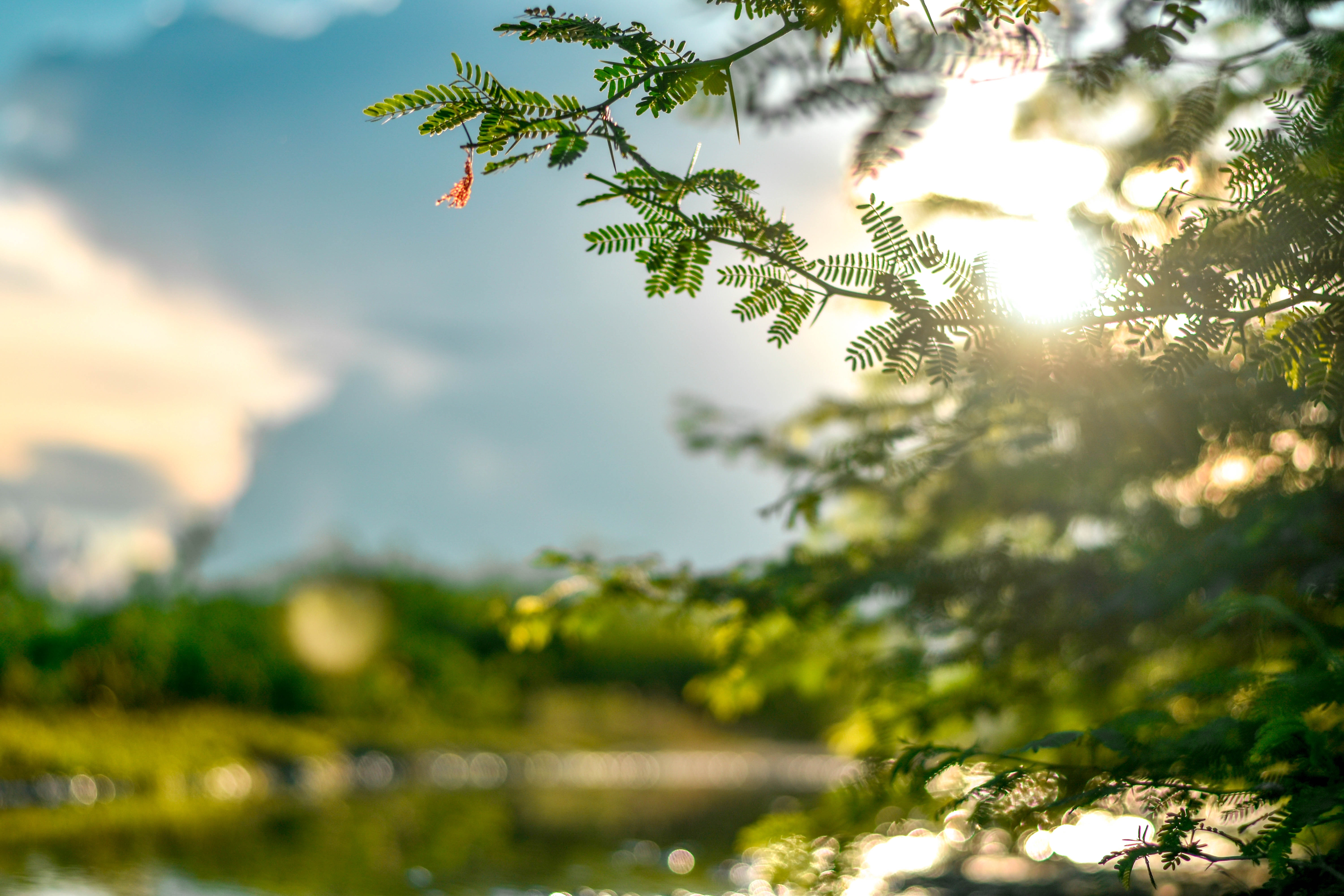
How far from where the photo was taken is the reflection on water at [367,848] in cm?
508

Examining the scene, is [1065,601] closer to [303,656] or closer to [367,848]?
[367,848]

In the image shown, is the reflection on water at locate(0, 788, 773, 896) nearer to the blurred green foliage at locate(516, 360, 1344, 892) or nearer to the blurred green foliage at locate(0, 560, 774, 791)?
the blurred green foliage at locate(0, 560, 774, 791)

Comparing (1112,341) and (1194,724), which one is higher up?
(1112,341)

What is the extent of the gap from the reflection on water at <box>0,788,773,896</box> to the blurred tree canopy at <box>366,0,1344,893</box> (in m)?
1.88

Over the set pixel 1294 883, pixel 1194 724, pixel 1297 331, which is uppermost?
pixel 1297 331

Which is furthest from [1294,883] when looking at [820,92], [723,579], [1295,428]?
[820,92]

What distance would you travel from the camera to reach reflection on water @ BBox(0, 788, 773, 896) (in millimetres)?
5078

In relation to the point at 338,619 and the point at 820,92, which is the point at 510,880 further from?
the point at 338,619

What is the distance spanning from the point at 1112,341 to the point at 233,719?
10357 mm

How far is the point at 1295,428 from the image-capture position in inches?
124

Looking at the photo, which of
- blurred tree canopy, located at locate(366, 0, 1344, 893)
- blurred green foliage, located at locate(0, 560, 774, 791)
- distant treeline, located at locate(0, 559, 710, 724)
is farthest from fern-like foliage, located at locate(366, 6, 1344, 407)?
distant treeline, located at locate(0, 559, 710, 724)

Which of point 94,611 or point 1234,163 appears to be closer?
point 1234,163

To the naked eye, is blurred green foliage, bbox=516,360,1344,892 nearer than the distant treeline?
Yes

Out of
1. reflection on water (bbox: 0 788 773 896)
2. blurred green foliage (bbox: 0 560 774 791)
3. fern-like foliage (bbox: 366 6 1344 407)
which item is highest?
blurred green foliage (bbox: 0 560 774 791)
